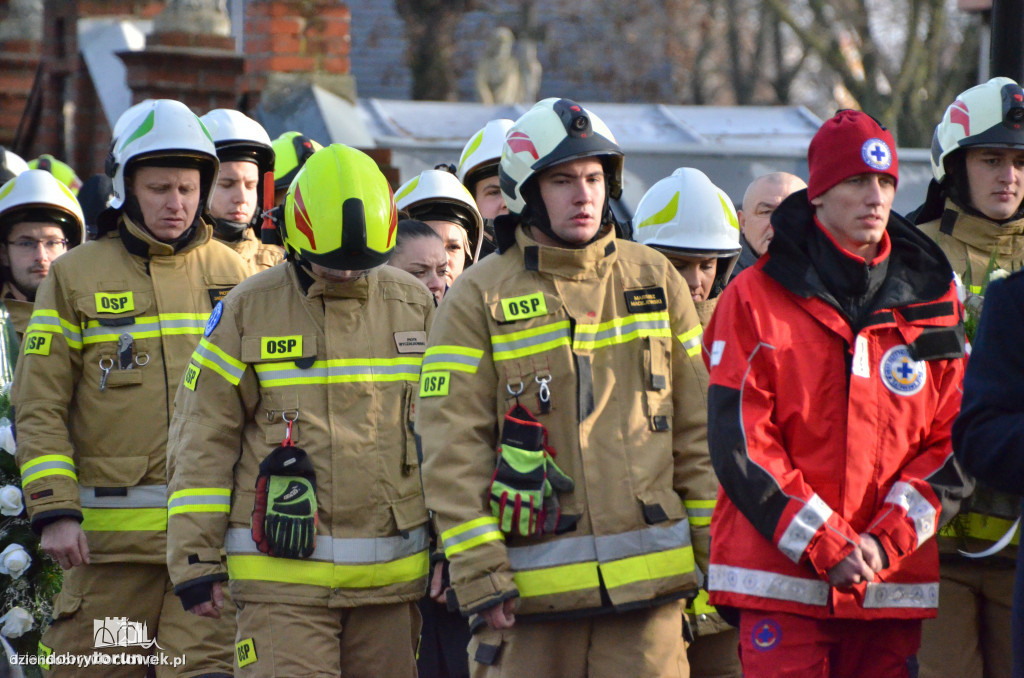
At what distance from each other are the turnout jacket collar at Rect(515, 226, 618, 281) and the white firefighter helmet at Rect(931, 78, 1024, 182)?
1.56 meters

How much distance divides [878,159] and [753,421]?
877 mm

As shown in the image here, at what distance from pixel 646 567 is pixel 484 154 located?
362 centimetres

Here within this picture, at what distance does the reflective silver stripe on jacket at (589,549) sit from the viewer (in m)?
4.49

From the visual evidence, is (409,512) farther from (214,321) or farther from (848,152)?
(848,152)

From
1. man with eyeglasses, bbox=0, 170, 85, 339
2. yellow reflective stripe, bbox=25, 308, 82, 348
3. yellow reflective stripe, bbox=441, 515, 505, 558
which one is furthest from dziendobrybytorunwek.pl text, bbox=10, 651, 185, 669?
man with eyeglasses, bbox=0, 170, 85, 339

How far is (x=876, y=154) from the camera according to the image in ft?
14.1

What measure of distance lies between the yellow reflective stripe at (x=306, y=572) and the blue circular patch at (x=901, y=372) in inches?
75.8

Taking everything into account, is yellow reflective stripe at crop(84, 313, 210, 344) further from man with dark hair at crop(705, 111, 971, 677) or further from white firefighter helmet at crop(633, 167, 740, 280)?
man with dark hair at crop(705, 111, 971, 677)

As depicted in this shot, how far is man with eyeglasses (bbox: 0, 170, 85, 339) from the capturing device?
731 cm

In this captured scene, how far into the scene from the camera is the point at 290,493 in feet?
16.3

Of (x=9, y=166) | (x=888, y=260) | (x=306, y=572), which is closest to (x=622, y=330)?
(x=888, y=260)

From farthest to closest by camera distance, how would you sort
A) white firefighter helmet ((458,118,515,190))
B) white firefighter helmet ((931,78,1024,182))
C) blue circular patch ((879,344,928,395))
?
Result: white firefighter helmet ((458,118,515,190))
white firefighter helmet ((931,78,1024,182))
blue circular patch ((879,344,928,395))

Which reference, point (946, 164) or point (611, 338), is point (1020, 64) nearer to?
point (946, 164)

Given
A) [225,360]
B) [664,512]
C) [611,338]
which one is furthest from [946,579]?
[225,360]
